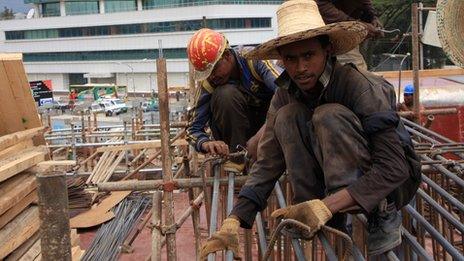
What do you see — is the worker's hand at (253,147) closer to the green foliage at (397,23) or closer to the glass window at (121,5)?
the green foliage at (397,23)

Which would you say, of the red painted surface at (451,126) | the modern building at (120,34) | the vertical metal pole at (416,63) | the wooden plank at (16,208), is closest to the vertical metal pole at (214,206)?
the wooden plank at (16,208)

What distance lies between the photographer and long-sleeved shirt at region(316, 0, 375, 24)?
13.4 ft

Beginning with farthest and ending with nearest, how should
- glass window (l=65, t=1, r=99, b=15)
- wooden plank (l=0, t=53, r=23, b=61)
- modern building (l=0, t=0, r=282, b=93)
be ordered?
glass window (l=65, t=1, r=99, b=15)
modern building (l=0, t=0, r=282, b=93)
wooden plank (l=0, t=53, r=23, b=61)

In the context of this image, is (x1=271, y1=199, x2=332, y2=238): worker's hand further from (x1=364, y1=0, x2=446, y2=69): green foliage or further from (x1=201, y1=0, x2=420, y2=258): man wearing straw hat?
(x1=364, y1=0, x2=446, y2=69): green foliage

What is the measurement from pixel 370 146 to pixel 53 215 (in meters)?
1.35

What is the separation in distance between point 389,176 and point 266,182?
716mm

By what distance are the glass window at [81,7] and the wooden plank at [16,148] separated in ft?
180

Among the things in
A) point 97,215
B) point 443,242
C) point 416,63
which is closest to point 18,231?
point 443,242

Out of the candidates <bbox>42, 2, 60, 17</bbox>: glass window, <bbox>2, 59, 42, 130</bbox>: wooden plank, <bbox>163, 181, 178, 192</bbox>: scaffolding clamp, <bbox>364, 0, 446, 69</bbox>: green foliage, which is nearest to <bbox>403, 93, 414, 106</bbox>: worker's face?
<bbox>163, 181, 178, 192</bbox>: scaffolding clamp

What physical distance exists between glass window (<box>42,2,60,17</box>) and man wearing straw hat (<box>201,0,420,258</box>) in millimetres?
61917

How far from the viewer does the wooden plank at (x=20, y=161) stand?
5.05 m

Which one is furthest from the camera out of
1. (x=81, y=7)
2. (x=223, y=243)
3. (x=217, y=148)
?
(x=81, y=7)

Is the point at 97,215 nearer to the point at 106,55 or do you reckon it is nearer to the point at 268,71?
the point at 268,71

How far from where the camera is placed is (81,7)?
193 feet
